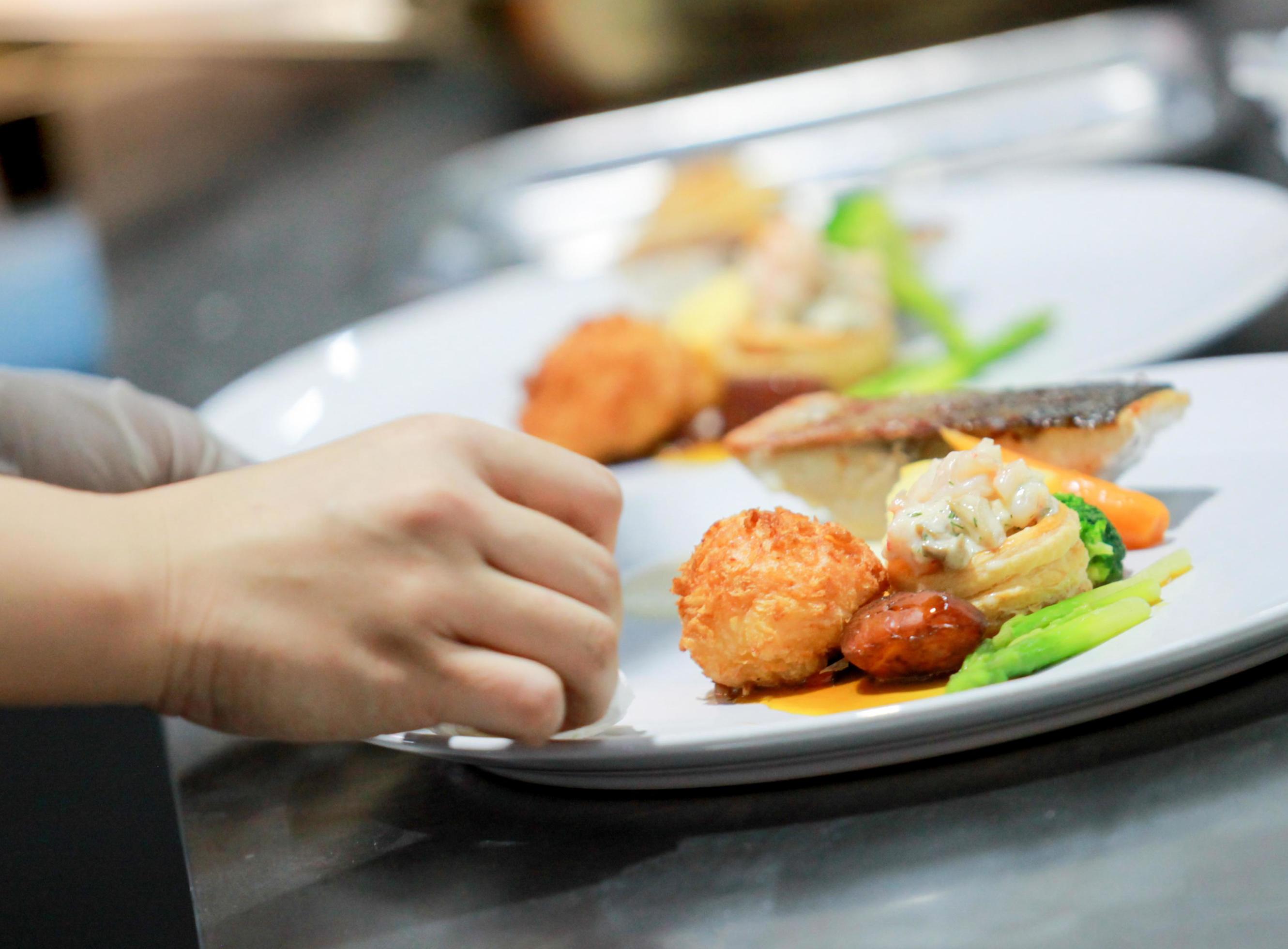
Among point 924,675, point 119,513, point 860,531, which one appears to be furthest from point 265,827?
point 860,531

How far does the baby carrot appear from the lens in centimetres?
104

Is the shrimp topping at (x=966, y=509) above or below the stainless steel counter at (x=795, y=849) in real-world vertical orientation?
above

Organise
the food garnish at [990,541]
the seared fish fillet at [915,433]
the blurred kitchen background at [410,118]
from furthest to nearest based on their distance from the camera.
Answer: the blurred kitchen background at [410,118] → the seared fish fillet at [915,433] → the food garnish at [990,541]

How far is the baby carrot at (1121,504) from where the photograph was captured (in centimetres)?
104

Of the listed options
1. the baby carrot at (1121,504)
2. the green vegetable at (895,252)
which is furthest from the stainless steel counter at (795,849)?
the green vegetable at (895,252)

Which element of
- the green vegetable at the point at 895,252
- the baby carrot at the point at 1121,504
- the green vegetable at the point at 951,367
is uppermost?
the green vegetable at the point at 895,252

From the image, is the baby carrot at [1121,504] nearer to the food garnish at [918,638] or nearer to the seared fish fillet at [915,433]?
the seared fish fillet at [915,433]

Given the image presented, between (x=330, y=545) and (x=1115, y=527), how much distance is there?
2.13 feet

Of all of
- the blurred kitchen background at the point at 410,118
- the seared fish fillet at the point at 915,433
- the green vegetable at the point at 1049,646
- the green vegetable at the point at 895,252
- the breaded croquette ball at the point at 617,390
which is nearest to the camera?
Result: the green vegetable at the point at 1049,646

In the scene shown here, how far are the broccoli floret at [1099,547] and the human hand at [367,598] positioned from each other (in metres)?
0.41

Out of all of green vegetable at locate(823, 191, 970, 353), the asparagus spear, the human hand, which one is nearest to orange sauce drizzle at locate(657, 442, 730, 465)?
green vegetable at locate(823, 191, 970, 353)

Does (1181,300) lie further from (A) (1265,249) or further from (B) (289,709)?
(B) (289,709)

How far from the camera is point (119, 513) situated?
0.79 meters

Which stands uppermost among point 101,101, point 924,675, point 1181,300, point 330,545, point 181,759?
point 101,101
